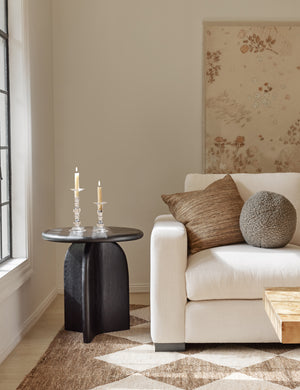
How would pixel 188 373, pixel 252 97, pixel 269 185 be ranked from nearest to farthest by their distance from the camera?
1. pixel 188 373
2. pixel 269 185
3. pixel 252 97

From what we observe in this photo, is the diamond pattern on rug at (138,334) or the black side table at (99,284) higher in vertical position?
the black side table at (99,284)

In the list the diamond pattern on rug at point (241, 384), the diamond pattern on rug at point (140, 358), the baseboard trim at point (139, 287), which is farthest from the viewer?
the baseboard trim at point (139, 287)

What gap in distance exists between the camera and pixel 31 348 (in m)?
3.08

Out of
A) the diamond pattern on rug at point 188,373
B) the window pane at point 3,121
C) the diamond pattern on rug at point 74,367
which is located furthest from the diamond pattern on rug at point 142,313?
the window pane at point 3,121

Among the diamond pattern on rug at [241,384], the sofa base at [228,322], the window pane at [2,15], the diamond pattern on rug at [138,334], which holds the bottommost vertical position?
the diamond pattern on rug at [138,334]

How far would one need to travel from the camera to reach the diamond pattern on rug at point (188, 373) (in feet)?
8.42

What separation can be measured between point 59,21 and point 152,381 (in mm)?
2792

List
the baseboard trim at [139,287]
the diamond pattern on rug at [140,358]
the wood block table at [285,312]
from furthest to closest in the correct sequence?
the baseboard trim at [139,287], the diamond pattern on rug at [140,358], the wood block table at [285,312]

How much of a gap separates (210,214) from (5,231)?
1155 mm

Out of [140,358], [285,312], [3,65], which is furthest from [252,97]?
[285,312]

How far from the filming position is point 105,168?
4.38 meters

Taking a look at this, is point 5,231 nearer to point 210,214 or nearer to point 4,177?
point 4,177

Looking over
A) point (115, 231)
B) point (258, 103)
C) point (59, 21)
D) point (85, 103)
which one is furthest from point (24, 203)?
point (258, 103)

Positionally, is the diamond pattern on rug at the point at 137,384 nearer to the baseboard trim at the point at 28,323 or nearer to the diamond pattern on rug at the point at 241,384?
the diamond pattern on rug at the point at 241,384
